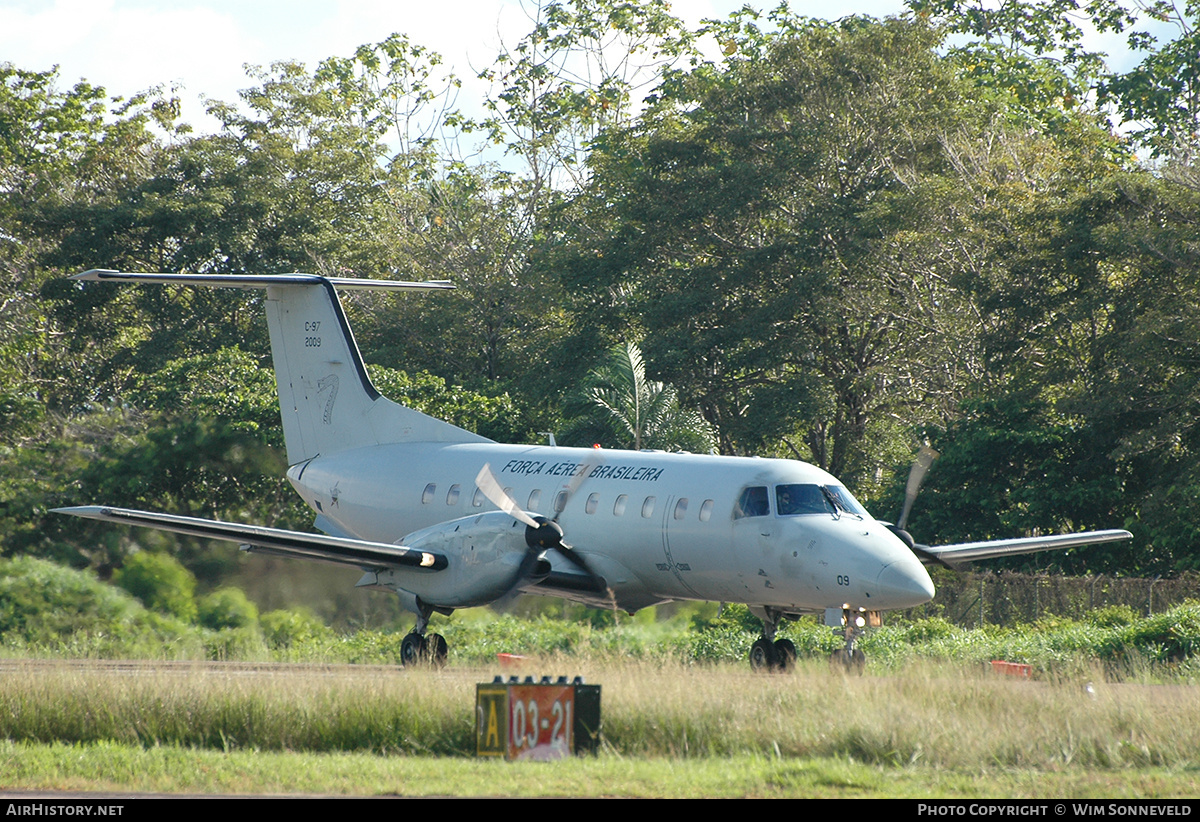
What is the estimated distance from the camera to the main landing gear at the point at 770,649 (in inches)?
666

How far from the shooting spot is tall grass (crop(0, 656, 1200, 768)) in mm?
11016

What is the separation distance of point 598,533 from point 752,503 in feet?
8.12

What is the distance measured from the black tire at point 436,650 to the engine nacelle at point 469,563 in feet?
2.25

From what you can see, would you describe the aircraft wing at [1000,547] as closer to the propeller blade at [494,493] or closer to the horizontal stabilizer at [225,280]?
the propeller blade at [494,493]

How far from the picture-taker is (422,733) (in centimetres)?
1184

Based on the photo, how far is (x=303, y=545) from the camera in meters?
17.0

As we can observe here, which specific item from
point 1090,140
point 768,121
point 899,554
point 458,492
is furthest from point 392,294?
point 899,554

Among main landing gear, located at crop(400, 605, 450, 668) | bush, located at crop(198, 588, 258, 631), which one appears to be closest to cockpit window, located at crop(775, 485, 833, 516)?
main landing gear, located at crop(400, 605, 450, 668)

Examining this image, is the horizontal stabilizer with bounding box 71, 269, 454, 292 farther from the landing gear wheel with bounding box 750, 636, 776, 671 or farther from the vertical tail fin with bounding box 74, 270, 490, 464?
the landing gear wheel with bounding box 750, 636, 776, 671

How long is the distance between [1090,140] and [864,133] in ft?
26.8

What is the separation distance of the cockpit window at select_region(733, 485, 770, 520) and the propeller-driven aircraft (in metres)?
0.02

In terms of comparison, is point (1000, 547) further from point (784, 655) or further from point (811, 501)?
point (811, 501)
